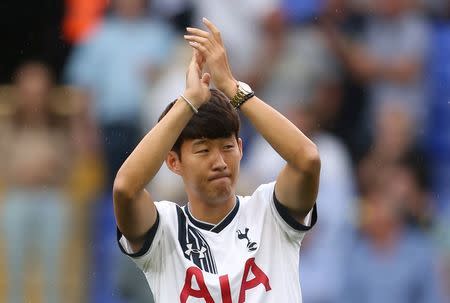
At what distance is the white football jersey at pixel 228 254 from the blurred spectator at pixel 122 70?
4.92m

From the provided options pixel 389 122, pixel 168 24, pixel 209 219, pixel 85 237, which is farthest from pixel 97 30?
pixel 209 219

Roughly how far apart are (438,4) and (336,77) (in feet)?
4.30

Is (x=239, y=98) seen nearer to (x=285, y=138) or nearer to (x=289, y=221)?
(x=285, y=138)

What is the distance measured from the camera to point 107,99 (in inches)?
419

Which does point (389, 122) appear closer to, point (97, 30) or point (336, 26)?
point (336, 26)

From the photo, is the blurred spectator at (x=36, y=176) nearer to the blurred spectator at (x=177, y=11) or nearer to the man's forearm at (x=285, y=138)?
the blurred spectator at (x=177, y=11)

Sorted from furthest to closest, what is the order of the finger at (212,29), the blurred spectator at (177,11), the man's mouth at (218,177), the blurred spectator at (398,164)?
the blurred spectator at (177,11) < the blurred spectator at (398,164) < the man's mouth at (218,177) < the finger at (212,29)

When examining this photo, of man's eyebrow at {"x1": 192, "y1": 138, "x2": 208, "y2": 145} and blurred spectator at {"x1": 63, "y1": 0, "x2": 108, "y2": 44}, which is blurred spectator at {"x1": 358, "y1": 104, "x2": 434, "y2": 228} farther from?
man's eyebrow at {"x1": 192, "y1": 138, "x2": 208, "y2": 145}

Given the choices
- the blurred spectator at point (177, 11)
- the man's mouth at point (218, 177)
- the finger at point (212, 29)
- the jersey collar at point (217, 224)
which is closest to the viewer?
the finger at point (212, 29)

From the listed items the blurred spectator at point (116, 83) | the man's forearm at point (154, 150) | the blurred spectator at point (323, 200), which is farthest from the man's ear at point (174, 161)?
the blurred spectator at point (116, 83)

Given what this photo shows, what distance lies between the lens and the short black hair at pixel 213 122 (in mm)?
5480

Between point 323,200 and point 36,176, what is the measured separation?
2.53m

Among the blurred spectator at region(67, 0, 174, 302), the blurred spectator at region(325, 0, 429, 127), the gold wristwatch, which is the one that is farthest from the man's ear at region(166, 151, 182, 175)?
the blurred spectator at region(325, 0, 429, 127)

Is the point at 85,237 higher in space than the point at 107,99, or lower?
lower
